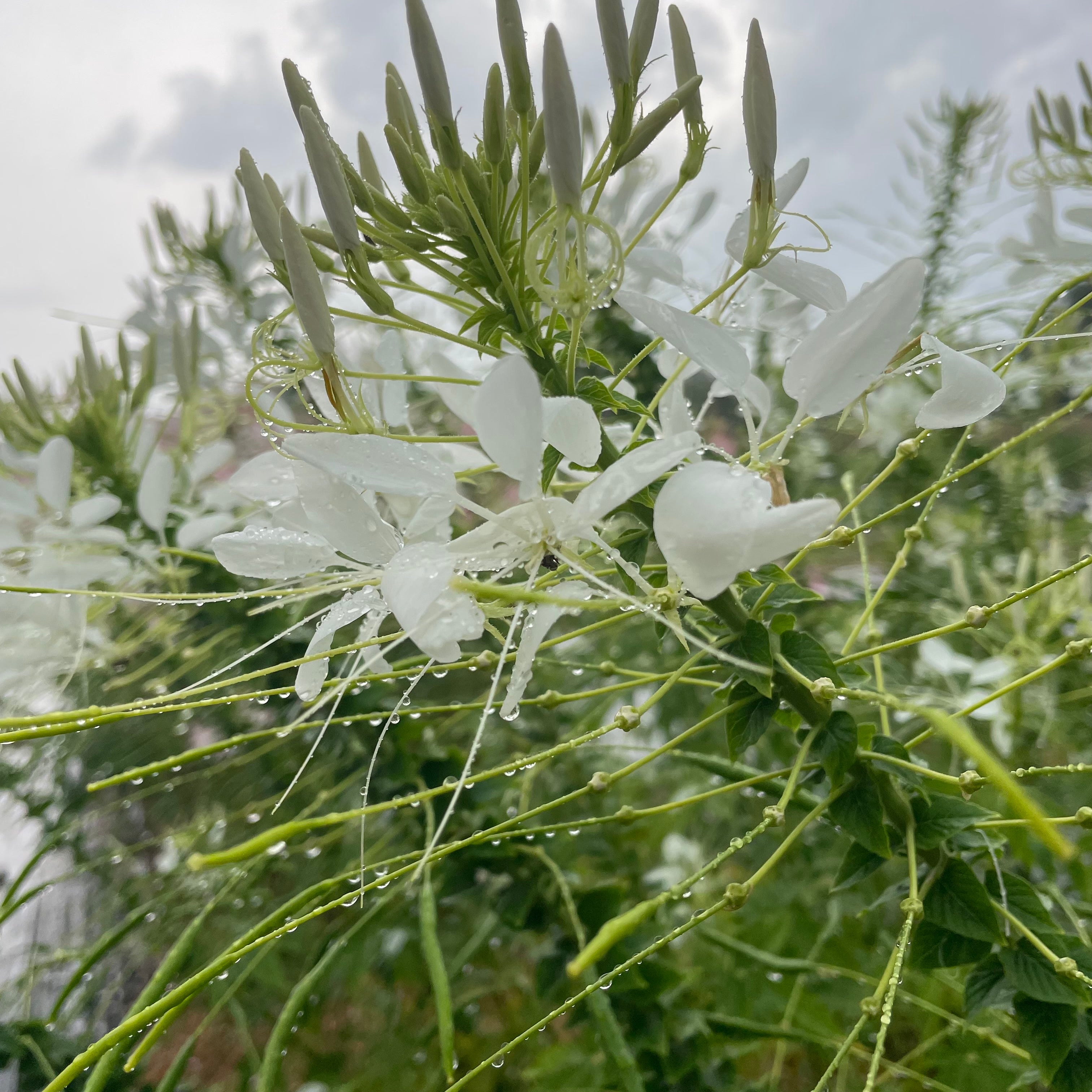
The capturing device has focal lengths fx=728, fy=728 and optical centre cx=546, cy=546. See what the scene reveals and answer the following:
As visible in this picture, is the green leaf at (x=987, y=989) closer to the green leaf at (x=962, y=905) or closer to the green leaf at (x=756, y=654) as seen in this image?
the green leaf at (x=962, y=905)

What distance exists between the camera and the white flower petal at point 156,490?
814mm

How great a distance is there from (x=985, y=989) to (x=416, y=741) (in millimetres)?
557

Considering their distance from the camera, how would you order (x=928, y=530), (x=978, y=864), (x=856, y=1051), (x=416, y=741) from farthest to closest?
(x=928, y=530), (x=416, y=741), (x=856, y=1051), (x=978, y=864)

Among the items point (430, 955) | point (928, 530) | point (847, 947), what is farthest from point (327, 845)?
point (928, 530)

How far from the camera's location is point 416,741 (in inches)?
32.2


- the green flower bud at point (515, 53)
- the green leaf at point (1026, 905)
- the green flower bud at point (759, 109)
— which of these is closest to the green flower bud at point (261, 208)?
the green flower bud at point (515, 53)

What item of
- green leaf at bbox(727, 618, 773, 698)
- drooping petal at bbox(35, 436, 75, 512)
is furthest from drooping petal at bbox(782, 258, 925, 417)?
drooping petal at bbox(35, 436, 75, 512)

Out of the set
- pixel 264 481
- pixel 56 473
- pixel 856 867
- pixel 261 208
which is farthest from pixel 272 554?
pixel 56 473

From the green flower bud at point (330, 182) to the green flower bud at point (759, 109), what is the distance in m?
0.20

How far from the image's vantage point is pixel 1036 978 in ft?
1.37

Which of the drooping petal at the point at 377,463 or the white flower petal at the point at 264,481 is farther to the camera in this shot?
the white flower petal at the point at 264,481

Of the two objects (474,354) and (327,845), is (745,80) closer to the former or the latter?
(474,354)

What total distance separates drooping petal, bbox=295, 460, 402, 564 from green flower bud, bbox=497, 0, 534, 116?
209 mm

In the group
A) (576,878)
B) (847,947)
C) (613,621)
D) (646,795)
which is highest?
(613,621)
